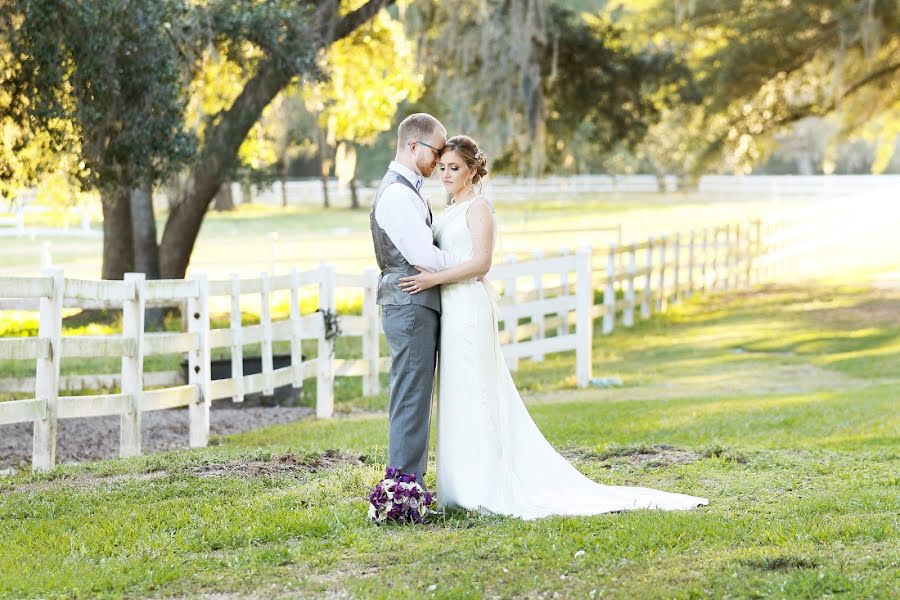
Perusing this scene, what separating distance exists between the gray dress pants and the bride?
129 mm

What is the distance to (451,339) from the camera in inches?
258

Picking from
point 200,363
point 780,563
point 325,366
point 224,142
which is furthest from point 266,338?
point 780,563

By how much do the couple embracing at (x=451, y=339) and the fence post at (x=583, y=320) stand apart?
7.24 metres

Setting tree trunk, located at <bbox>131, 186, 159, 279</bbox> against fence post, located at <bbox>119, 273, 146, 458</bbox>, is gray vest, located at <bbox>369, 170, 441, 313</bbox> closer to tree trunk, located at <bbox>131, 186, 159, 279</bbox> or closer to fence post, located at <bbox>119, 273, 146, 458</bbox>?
fence post, located at <bbox>119, 273, 146, 458</bbox>

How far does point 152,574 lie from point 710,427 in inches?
225

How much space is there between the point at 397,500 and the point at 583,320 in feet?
26.5

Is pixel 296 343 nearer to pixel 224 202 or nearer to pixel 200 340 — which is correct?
pixel 200 340

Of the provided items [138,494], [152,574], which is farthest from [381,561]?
[138,494]

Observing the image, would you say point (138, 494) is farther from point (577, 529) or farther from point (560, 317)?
point (560, 317)

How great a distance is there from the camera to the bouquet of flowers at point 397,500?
6.28m

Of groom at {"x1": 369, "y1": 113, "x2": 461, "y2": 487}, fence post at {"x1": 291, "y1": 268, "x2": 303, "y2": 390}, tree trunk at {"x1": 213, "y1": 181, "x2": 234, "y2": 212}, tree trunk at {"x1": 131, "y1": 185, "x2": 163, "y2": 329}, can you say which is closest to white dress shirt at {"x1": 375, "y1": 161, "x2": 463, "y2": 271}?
groom at {"x1": 369, "y1": 113, "x2": 461, "y2": 487}

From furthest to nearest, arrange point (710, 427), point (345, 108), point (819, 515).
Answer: point (345, 108) → point (710, 427) → point (819, 515)

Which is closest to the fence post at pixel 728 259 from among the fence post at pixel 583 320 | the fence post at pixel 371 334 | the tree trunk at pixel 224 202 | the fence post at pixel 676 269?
the fence post at pixel 676 269

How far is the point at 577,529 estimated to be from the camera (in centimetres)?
609
